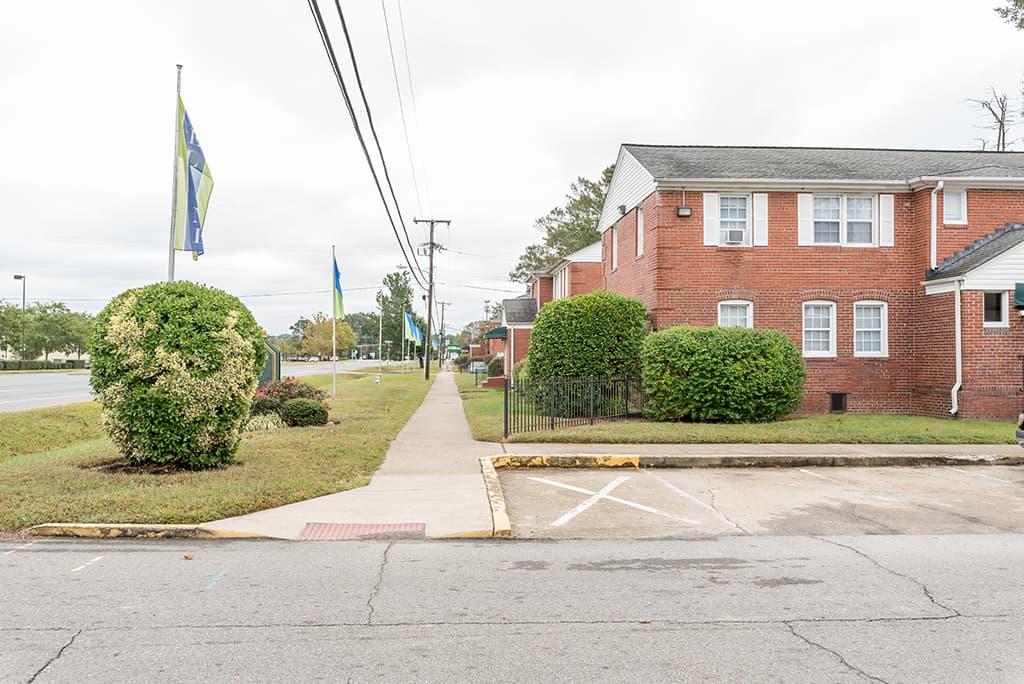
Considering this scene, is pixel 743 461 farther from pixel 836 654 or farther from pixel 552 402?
pixel 836 654

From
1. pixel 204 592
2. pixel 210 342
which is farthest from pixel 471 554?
pixel 210 342

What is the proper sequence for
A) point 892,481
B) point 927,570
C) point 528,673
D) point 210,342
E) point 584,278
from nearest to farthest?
point 528,673, point 927,570, point 210,342, point 892,481, point 584,278

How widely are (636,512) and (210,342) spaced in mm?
5716

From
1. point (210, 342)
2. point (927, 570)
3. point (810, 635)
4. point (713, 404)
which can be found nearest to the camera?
point (810, 635)

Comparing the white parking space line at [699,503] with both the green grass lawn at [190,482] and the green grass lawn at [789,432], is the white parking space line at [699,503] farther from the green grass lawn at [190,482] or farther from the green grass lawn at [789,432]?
the green grass lawn at [190,482]

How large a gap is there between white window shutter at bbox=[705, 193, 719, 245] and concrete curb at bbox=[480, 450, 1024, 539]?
802 cm

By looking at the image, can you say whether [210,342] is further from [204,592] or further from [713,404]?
[713,404]

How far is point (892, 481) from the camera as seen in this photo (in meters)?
9.99

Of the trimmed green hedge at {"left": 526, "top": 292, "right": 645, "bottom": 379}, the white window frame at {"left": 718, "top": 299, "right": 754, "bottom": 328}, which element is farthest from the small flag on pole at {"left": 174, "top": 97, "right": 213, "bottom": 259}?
the white window frame at {"left": 718, "top": 299, "right": 754, "bottom": 328}

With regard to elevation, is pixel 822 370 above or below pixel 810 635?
above

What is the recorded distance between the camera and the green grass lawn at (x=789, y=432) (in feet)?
42.3

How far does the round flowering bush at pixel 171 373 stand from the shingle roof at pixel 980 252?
1552 centimetres

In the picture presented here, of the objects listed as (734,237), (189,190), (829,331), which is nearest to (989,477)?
(829,331)

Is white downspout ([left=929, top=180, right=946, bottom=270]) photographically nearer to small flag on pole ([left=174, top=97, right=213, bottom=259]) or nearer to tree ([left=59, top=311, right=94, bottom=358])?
small flag on pole ([left=174, top=97, right=213, bottom=259])
